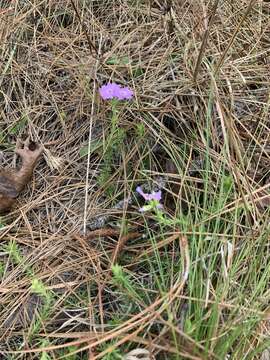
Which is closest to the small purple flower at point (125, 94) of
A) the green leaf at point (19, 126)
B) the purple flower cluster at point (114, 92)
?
the purple flower cluster at point (114, 92)

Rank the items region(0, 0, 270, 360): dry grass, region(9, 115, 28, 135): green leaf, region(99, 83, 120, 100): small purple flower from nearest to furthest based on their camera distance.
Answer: region(0, 0, 270, 360): dry grass → region(99, 83, 120, 100): small purple flower → region(9, 115, 28, 135): green leaf

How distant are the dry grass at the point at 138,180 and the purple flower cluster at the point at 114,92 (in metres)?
0.09

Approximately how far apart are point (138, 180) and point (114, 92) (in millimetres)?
323

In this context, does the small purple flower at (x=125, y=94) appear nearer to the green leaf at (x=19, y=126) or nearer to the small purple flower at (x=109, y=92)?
the small purple flower at (x=109, y=92)

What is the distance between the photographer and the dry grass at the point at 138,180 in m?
1.58

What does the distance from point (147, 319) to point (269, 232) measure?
0.45 m

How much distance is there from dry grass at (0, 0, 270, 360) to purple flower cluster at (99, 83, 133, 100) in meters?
0.09

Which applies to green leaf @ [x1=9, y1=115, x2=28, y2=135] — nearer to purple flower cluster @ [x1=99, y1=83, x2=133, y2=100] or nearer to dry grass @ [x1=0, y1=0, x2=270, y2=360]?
dry grass @ [x1=0, y1=0, x2=270, y2=360]

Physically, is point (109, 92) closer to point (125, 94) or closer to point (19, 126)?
point (125, 94)

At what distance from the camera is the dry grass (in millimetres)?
1584

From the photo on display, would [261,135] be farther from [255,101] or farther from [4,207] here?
[4,207]

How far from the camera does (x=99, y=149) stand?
212 centimetres

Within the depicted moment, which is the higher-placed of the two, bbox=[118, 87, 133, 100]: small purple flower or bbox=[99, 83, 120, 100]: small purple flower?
bbox=[99, 83, 120, 100]: small purple flower

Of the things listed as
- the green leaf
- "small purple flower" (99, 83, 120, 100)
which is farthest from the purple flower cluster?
the green leaf
